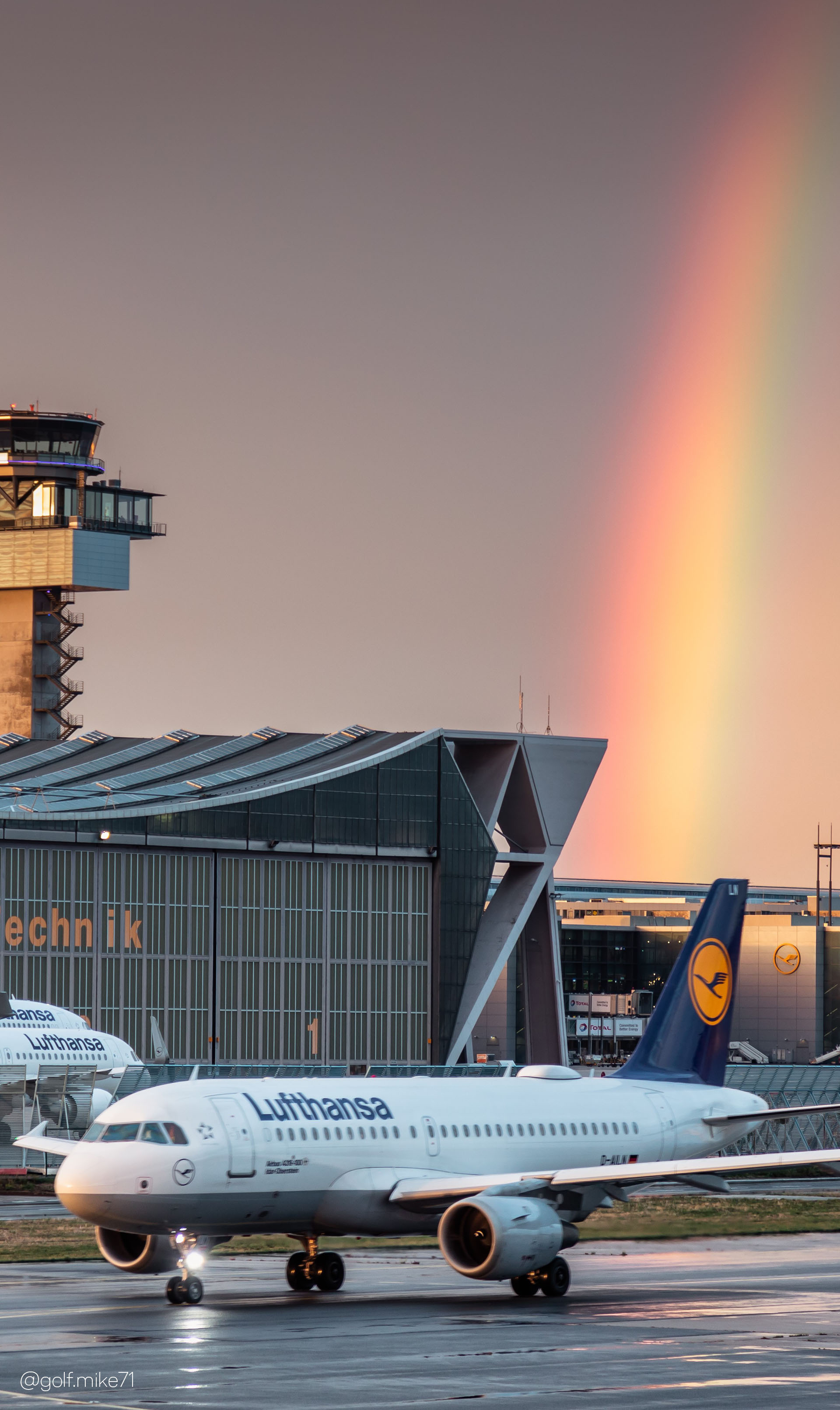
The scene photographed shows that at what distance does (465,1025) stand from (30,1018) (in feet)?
141

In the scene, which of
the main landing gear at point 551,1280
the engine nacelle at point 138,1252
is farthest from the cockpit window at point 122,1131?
the main landing gear at point 551,1280

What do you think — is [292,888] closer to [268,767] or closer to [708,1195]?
[268,767]

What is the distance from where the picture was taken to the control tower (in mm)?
195625

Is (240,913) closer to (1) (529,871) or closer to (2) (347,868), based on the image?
(2) (347,868)

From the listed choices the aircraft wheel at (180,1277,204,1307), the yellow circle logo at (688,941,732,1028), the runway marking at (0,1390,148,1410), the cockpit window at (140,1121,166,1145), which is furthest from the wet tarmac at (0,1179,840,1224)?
the runway marking at (0,1390,148,1410)

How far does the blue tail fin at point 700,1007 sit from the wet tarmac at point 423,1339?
4.24 meters

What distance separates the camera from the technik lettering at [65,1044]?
87.8 metres

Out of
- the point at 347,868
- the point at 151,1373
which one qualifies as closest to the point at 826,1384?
the point at 151,1373

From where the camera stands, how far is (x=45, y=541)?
641 feet

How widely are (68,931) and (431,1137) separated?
252 feet

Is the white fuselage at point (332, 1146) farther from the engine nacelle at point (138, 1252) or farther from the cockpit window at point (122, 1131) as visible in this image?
the engine nacelle at point (138, 1252)

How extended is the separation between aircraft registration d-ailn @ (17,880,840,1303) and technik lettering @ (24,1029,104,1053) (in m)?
48.2

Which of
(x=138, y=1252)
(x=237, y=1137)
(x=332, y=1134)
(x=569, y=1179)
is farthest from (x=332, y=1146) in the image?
(x=569, y=1179)

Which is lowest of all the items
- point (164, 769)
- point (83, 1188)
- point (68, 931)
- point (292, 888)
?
point (83, 1188)
